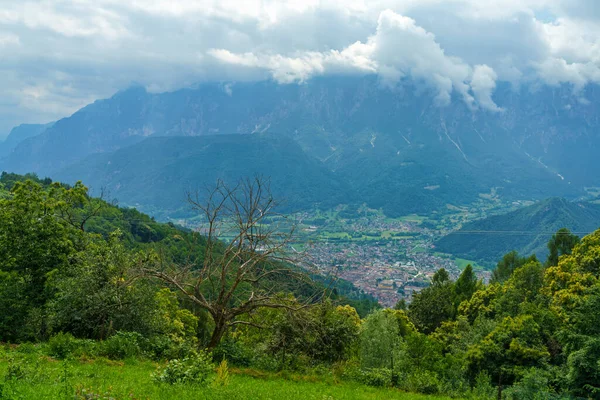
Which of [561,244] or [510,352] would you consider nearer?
[510,352]

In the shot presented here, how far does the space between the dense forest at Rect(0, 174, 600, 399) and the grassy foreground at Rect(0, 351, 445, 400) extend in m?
0.34

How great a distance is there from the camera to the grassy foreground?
852 cm

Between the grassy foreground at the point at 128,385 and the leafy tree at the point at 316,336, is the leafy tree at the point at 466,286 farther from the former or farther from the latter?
the grassy foreground at the point at 128,385

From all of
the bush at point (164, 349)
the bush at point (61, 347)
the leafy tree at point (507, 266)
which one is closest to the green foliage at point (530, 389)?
the bush at point (164, 349)

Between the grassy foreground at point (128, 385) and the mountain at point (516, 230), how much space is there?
416ft

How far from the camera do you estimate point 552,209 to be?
153 metres

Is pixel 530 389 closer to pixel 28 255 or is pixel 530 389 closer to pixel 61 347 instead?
pixel 61 347

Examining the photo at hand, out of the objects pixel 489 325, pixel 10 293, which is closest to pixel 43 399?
pixel 10 293

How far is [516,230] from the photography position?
145625mm

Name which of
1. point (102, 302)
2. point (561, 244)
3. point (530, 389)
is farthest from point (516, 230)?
point (102, 302)

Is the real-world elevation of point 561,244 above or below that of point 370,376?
above

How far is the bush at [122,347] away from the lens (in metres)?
13.7

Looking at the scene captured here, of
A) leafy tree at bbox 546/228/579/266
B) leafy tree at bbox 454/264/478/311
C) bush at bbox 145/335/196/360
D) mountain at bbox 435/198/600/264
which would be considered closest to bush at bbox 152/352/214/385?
bush at bbox 145/335/196/360

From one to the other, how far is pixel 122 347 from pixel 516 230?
154 m
